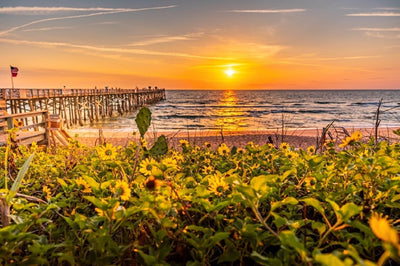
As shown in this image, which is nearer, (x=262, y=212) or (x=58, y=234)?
(x=58, y=234)

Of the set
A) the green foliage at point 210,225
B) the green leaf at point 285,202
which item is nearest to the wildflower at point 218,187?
the green foliage at point 210,225

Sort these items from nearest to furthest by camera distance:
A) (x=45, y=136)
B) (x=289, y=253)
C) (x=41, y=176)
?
(x=289, y=253)
(x=41, y=176)
(x=45, y=136)

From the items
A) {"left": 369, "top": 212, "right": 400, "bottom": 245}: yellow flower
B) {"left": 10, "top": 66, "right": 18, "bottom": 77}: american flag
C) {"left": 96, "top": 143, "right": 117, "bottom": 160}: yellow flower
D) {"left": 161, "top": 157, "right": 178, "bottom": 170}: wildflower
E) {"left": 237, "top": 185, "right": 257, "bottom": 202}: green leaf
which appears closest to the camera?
{"left": 369, "top": 212, "right": 400, "bottom": 245}: yellow flower

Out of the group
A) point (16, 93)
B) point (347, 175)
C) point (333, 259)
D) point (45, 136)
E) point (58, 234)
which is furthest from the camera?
point (16, 93)

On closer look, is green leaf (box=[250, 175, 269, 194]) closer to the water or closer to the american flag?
the water

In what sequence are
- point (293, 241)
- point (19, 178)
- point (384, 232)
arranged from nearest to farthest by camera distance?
point (384, 232), point (293, 241), point (19, 178)

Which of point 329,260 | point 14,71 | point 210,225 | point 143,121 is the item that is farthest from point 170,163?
point 14,71

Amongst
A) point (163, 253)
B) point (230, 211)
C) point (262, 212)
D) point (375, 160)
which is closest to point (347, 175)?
point (375, 160)

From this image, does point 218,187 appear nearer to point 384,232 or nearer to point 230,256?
point 230,256

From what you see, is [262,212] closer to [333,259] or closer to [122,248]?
[122,248]

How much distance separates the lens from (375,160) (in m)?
0.95

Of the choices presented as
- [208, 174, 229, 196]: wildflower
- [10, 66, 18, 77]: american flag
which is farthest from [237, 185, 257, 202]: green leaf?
[10, 66, 18, 77]: american flag

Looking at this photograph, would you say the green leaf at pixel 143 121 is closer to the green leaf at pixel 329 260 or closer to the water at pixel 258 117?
the green leaf at pixel 329 260

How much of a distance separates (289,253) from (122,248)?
0.38 meters
